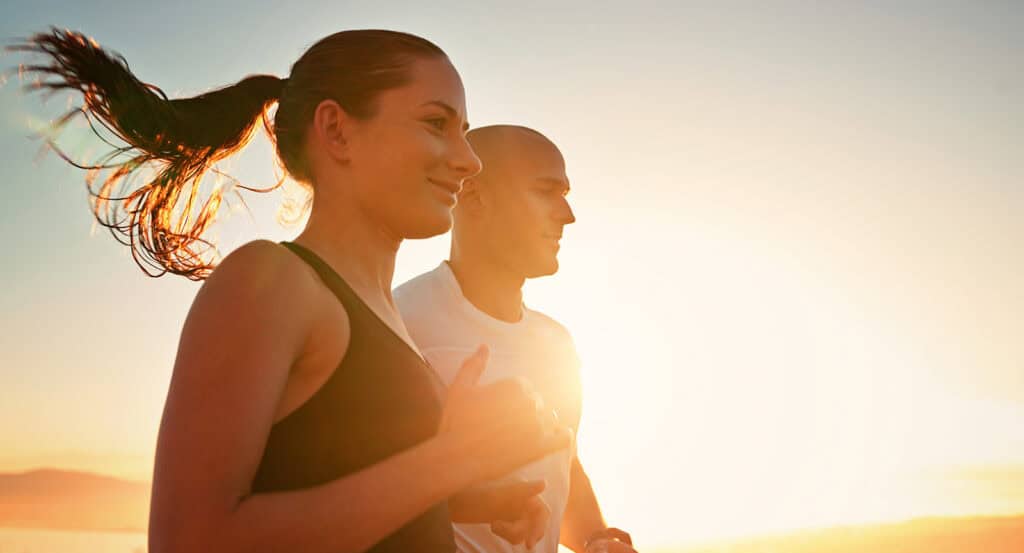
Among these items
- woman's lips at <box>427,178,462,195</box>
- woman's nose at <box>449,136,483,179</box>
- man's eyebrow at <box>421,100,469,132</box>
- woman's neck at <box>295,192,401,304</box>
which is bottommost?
woman's neck at <box>295,192,401,304</box>

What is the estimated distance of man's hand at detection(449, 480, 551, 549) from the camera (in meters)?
2.71

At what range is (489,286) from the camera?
5223mm

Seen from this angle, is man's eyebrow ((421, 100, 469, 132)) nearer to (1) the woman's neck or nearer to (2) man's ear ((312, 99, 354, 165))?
(2) man's ear ((312, 99, 354, 165))

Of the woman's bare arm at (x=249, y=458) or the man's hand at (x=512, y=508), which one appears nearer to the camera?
the woman's bare arm at (x=249, y=458)

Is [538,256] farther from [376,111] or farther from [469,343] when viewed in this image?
[376,111]

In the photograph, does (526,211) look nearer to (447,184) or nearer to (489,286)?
(489,286)

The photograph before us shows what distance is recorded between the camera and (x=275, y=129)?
296 cm

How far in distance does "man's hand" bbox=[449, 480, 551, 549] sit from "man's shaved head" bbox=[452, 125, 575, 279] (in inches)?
102

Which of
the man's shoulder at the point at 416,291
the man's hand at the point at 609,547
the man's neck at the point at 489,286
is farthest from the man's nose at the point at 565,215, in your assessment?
the man's hand at the point at 609,547

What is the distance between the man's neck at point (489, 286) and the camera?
5199 mm

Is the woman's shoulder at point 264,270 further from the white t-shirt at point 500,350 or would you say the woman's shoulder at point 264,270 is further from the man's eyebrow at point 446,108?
the white t-shirt at point 500,350

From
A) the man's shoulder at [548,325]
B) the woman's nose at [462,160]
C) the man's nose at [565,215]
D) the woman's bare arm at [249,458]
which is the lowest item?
the woman's bare arm at [249,458]

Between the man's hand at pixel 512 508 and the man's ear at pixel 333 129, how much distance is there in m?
0.95

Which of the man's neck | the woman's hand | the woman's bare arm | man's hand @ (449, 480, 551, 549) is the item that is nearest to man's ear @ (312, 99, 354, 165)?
the woman's bare arm
